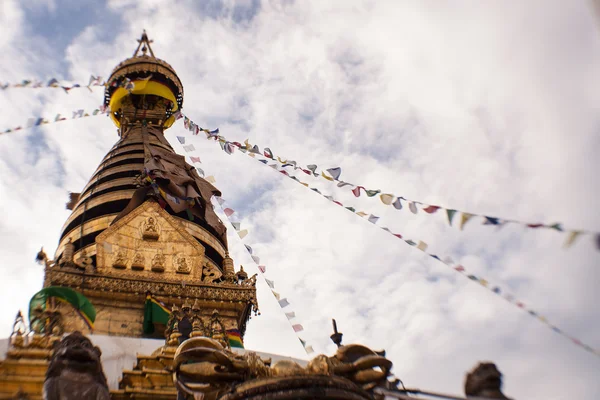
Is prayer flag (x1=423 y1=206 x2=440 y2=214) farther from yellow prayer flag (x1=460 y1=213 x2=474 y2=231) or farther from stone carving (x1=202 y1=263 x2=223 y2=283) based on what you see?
stone carving (x1=202 y1=263 x2=223 y2=283)

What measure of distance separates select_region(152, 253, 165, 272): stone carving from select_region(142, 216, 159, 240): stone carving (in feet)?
1.77

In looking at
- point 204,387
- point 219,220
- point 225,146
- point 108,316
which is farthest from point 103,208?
point 204,387

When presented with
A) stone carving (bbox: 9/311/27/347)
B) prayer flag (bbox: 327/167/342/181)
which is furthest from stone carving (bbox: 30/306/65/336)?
prayer flag (bbox: 327/167/342/181)

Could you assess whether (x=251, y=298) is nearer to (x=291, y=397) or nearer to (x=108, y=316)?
(x=108, y=316)

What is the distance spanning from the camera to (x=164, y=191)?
14586 millimetres

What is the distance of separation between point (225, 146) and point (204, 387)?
8608mm

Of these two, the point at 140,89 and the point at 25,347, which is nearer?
the point at 25,347

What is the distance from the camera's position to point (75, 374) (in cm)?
564

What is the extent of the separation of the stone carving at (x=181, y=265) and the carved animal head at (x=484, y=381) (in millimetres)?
7982

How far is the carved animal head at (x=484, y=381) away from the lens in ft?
17.4

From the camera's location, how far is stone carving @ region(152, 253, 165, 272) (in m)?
12.2

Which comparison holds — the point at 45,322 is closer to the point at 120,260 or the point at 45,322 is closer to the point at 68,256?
the point at 120,260

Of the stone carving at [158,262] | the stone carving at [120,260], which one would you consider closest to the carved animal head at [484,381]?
the stone carving at [158,262]

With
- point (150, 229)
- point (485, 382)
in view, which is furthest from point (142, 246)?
point (485, 382)
